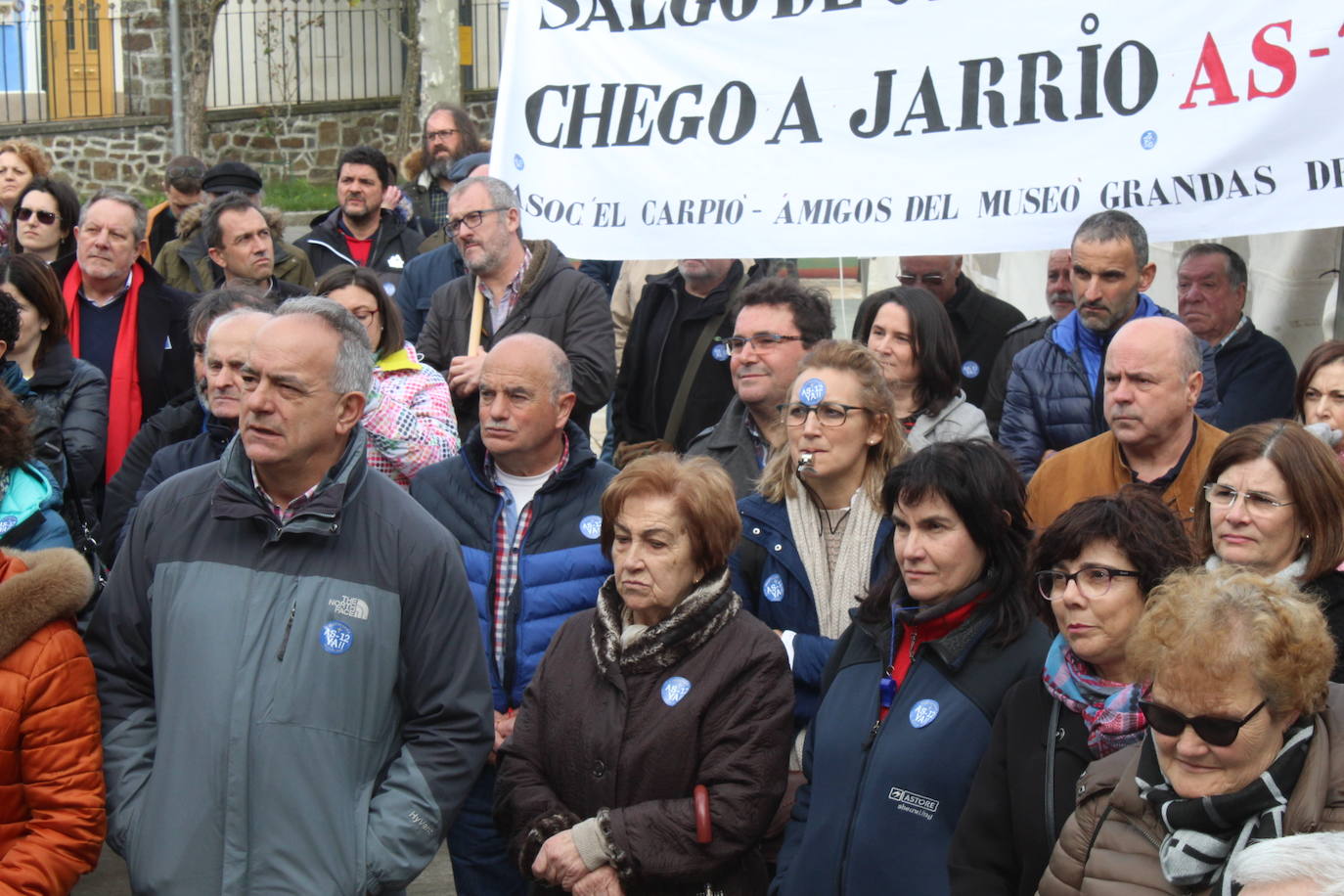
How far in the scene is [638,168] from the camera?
580 centimetres

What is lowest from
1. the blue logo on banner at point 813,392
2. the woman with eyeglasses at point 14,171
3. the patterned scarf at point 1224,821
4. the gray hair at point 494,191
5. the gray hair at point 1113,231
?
the patterned scarf at point 1224,821

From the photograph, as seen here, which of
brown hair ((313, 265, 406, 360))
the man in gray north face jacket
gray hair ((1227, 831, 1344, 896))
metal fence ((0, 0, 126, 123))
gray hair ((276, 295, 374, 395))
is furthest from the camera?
metal fence ((0, 0, 126, 123))

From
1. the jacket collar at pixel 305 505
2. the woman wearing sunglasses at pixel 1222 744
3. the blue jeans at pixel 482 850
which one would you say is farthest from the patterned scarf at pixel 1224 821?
the blue jeans at pixel 482 850

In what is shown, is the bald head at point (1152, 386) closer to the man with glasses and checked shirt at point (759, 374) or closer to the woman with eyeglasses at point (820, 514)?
the woman with eyeglasses at point (820, 514)

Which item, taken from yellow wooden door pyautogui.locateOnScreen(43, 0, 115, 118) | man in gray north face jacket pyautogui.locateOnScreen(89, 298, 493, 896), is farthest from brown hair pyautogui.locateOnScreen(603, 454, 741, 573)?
yellow wooden door pyautogui.locateOnScreen(43, 0, 115, 118)

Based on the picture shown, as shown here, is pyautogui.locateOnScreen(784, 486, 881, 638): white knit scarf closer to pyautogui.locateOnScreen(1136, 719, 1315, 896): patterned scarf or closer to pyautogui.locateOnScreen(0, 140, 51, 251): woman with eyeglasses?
pyautogui.locateOnScreen(1136, 719, 1315, 896): patterned scarf

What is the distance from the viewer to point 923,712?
385 centimetres

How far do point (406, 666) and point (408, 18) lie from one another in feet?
63.9

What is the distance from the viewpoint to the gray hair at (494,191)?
6312mm

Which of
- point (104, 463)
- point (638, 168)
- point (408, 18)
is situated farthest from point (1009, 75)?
point (408, 18)

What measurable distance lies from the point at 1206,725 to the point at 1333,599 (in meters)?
1.01

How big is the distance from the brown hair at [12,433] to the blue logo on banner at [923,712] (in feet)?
8.00

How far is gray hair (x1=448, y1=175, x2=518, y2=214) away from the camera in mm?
6312

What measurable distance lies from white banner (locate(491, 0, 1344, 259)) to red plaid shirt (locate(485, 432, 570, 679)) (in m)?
1.35
